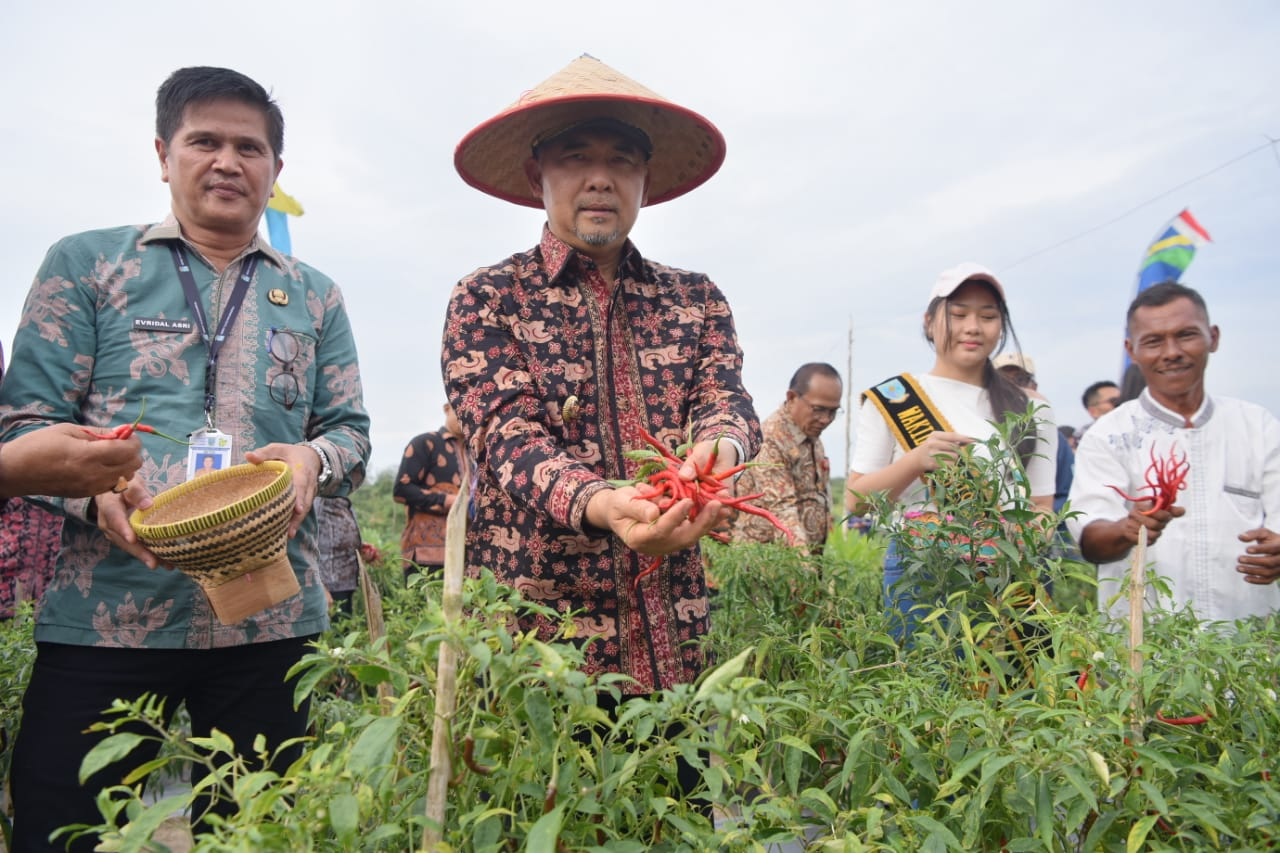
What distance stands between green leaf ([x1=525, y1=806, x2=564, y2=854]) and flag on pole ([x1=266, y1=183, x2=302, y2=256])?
26.6 ft

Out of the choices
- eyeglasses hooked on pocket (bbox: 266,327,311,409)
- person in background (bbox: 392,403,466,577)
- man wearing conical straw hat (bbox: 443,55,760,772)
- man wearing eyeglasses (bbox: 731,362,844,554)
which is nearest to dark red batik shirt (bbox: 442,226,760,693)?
man wearing conical straw hat (bbox: 443,55,760,772)

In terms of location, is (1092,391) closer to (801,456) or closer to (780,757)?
(801,456)

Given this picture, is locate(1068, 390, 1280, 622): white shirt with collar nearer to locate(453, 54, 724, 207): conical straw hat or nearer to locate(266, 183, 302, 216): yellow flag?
locate(453, 54, 724, 207): conical straw hat

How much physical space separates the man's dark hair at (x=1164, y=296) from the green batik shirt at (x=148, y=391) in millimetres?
2640

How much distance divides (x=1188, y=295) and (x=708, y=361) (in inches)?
75.3

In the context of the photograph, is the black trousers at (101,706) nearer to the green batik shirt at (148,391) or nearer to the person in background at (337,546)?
the green batik shirt at (148,391)

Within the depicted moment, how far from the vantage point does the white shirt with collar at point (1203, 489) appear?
114 inches

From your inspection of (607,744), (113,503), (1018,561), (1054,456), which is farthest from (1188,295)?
(113,503)

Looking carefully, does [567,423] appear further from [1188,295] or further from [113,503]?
[1188,295]

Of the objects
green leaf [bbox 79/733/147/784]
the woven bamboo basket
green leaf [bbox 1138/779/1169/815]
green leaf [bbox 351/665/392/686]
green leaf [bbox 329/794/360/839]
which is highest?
the woven bamboo basket

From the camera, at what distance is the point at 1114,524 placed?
2.73 meters

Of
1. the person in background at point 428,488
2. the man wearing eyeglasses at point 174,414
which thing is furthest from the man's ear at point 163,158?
the person in background at point 428,488

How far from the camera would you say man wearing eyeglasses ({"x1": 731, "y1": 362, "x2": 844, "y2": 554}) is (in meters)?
4.85

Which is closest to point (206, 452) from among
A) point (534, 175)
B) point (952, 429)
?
point (534, 175)
